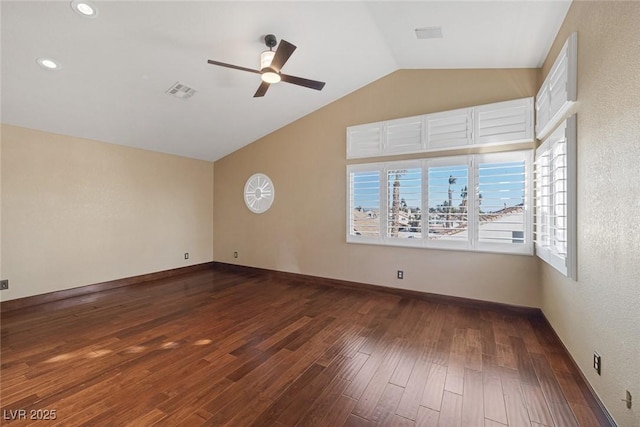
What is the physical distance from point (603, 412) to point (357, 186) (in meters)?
3.44

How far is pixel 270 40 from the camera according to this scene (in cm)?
295

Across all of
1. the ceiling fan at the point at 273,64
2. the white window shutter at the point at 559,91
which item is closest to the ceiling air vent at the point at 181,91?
the ceiling fan at the point at 273,64

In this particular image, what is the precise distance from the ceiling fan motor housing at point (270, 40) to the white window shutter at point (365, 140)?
1.85 meters

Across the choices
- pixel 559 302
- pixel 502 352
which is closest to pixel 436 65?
pixel 559 302

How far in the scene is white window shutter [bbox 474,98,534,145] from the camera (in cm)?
329

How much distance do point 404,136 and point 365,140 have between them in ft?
2.01

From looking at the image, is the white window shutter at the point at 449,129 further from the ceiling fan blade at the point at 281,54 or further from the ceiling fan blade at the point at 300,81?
the ceiling fan blade at the point at 281,54

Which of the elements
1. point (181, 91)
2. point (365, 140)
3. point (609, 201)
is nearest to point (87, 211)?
point (181, 91)

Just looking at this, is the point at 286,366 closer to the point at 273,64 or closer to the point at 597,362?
the point at 597,362

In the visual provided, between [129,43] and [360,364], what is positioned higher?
[129,43]

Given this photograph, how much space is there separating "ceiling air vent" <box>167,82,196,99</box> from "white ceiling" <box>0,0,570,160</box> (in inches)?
3.3

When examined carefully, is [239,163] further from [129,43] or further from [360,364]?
[360,364]

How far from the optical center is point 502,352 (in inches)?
99.3

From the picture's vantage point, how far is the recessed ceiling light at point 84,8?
7.39ft
